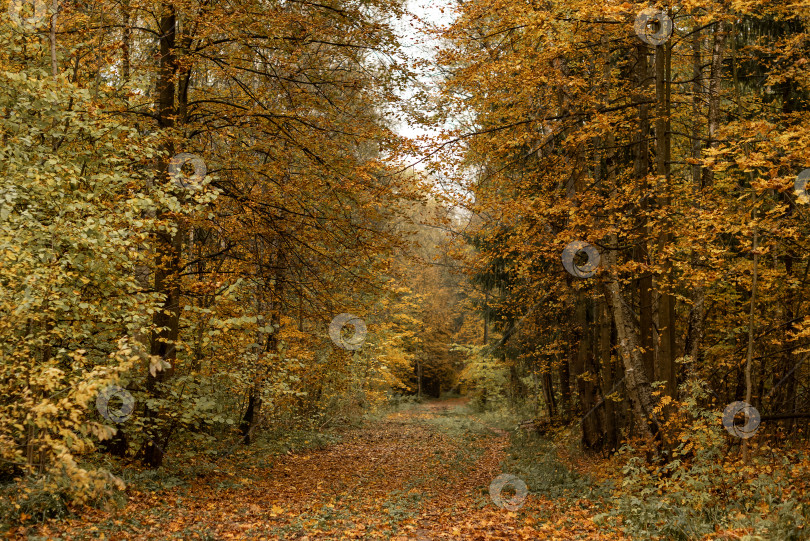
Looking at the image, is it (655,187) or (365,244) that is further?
(365,244)

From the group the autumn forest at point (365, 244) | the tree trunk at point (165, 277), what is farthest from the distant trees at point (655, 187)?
the tree trunk at point (165, 277)

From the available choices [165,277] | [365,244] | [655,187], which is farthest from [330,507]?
[655,187]

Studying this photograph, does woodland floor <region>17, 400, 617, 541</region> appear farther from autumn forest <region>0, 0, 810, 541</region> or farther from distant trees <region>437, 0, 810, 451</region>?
distant trees <region>437, 0, 810, 451</region>

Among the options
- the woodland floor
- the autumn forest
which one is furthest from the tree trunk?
the woodland floor

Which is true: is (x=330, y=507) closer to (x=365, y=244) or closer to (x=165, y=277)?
(x=165, y=277)

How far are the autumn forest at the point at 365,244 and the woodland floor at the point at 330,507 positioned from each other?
0.23 ft

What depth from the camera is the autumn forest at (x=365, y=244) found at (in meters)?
6.11

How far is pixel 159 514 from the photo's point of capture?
7.09 meters

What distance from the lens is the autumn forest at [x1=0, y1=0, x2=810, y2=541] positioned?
Answer: 6.11 m

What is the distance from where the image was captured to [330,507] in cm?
817

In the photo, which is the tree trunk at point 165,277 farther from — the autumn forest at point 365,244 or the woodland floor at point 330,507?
the woodland floor at point 330,507

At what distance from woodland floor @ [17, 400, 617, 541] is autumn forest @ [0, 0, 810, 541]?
70 millimetres

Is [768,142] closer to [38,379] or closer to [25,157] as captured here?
[38,379]

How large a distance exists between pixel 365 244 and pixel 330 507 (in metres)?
4.61
